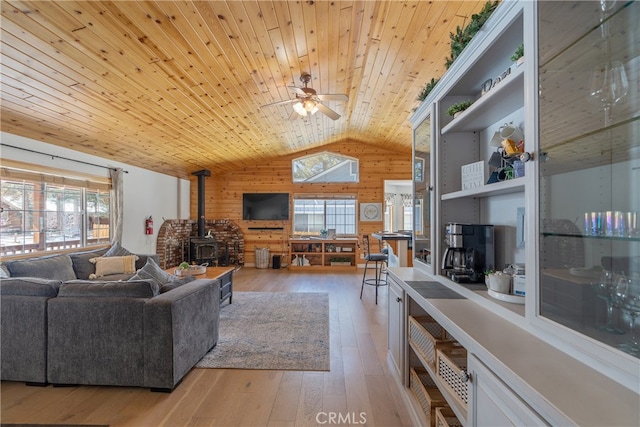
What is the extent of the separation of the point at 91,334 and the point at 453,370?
8.08 ft

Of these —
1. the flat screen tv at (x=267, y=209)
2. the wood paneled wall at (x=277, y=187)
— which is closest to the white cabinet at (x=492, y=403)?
the wood paneled wall at (x=277, y=187)

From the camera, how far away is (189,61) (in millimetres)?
2646

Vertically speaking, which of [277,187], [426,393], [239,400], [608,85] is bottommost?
[239,400]

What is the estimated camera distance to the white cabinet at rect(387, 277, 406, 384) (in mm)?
2080

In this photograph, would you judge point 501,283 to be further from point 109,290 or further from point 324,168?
point 324,168

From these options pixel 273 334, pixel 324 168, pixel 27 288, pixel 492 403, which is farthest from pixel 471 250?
pixel 324 168

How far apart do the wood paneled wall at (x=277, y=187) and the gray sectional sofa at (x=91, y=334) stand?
5304 millimetres

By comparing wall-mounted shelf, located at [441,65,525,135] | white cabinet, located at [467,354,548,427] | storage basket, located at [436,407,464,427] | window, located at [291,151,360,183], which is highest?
window, located at [291,151,360,183]

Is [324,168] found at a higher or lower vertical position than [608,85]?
higher

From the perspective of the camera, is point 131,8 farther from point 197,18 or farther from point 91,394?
point 91,394

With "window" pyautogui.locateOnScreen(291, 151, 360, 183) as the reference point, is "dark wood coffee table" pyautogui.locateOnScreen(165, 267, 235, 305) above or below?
below

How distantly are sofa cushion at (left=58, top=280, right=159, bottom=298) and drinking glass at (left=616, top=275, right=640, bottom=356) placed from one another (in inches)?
A: 103

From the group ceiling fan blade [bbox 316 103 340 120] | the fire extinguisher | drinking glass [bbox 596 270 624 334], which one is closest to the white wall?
the fire extinguisher

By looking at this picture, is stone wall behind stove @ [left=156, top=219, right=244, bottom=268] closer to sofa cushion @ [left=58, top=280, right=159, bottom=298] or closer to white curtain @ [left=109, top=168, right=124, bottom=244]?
white curtain @ [left=109, top=168, right=124, bottom=244]
